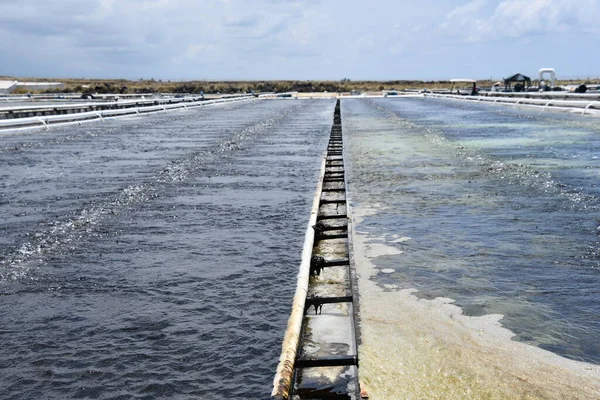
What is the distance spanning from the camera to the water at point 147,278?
15.5ft

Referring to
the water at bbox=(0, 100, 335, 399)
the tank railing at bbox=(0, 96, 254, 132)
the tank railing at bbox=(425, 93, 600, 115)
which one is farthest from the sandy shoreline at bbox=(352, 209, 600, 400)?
the tank railing at bbox=(425, 93, 600, 115)

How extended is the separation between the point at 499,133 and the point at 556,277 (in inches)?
767

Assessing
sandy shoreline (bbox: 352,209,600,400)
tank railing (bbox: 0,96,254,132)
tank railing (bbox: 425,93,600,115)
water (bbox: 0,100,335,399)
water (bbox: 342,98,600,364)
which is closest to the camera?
sandy shoreline (bbox: 352,209,600,400)

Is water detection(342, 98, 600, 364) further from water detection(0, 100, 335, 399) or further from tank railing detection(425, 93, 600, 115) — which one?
tank railing detection(425, 93, 600, 115)

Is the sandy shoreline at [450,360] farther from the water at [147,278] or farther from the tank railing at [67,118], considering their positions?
the tank railing at [67,118]

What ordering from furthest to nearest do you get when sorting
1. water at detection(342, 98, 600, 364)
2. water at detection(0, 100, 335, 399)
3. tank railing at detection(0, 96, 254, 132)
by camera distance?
tank railing at detection(0, 96, 254, 132) → water at detection(342, 98, 600, 364) → water at detection(0, 100, 335, 399)

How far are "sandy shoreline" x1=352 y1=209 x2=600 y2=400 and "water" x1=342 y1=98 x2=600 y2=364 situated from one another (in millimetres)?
229

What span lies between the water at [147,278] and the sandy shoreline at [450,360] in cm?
87

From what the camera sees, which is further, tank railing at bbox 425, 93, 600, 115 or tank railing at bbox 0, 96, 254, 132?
tank railing at bbox 425, 93, 600, 115

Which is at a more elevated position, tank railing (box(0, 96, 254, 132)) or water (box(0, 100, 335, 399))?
water (box(0, 100, 335, 399))

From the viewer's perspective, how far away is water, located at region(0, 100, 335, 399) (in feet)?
15.5

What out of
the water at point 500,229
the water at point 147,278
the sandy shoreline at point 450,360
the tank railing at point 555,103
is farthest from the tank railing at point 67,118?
the tank railing at point 555,103

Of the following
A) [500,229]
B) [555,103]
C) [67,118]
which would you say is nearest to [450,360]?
[500,229]

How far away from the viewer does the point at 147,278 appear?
6.89 m
